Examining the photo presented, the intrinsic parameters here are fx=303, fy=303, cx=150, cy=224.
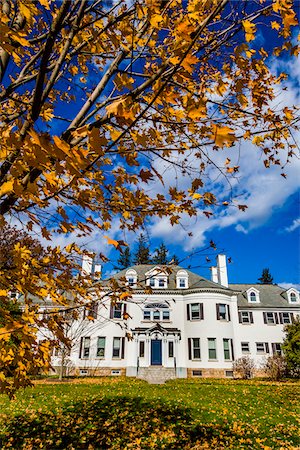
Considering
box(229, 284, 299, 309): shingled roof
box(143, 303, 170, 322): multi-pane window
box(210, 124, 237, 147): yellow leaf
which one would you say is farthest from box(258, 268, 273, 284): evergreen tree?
box(210, 124, 237, 147): yellow leaf

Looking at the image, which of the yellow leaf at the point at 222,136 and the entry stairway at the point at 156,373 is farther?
the entry stairway at the point at 156,373

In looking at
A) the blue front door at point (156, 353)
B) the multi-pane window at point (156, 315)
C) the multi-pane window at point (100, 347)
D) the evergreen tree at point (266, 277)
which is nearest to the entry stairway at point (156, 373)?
the blue front door at point (156, 353)

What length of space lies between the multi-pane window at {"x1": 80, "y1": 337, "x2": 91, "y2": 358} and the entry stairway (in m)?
4.41

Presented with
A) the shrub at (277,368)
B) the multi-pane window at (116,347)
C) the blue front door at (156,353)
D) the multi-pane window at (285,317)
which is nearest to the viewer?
the shrub at (277,368)

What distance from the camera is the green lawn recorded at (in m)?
5.83

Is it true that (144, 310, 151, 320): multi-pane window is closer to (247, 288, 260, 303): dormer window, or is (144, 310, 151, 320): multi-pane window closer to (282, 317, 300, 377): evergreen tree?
(247, 288, 260, 303): dormer window

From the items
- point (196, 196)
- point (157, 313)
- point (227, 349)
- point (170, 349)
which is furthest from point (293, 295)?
point (196, 196)

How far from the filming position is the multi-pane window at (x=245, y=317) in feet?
87.9

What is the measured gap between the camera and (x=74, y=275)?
3.84 m

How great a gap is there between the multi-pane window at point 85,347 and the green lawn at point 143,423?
14.2 m

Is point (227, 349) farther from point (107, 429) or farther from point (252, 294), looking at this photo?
point (107, 429)

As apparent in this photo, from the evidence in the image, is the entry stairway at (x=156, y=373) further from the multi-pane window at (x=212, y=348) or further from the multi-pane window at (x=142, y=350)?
the multi-pane window at (x=212, y=348)

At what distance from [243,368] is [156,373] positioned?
633 cm

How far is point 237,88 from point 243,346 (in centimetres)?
2687
